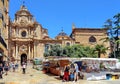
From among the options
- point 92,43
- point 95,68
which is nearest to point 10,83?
point 95,68

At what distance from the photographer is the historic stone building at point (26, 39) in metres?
74.8

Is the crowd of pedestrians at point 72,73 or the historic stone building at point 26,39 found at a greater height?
the historic stone building at point 26,39

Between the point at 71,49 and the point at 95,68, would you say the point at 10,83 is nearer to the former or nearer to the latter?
the point at 95,68

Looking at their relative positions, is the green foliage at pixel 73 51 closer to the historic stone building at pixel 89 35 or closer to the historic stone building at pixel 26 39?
the historic stone building at pixel 26 39

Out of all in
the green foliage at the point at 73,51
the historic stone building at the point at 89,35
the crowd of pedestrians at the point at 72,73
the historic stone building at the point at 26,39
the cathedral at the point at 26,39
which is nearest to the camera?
the crowd of pedestrians at the point at 72,73

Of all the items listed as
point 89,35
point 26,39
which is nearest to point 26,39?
point 26,39

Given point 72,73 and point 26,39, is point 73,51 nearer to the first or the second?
point 26,39

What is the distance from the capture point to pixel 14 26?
74.9 meters

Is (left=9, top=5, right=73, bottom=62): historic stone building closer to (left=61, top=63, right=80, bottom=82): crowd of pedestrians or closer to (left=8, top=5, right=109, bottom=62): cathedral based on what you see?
(left=8, top=5, right=109, bottom=62): cathedral

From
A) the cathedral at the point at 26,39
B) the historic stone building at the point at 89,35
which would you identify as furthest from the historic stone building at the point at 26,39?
the historic stone building at the point at 89,35

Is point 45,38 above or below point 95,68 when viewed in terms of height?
above

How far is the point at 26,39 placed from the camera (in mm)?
75562

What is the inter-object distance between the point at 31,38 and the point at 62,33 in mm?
11355

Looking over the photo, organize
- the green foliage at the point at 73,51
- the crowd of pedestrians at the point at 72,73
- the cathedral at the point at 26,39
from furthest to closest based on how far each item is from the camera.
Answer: the cathedral at the point at 26,39, the green foliage at the point at 73,51, the crowd of pedestrians at the point at 72,73
